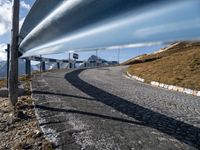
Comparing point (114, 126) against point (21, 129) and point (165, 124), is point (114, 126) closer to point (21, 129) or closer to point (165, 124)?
point (165, 124)

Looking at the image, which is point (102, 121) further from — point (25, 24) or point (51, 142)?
point (25, 24)

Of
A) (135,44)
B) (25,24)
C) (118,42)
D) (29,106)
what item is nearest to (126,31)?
(118,42)

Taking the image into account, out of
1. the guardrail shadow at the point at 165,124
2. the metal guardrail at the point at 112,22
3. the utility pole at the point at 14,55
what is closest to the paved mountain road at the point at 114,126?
the guardrail shadow at the point at 165,124

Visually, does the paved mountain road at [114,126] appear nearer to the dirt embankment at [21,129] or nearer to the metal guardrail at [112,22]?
the dirt embankment at [21,129]

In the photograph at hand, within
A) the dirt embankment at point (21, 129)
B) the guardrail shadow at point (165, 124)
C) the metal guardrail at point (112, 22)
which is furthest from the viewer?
the guardrail shadow at point (165, 124)

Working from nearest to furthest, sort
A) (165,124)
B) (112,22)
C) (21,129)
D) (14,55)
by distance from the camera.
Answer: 1. (112,22)
2. (21,129)
3. (165,124)
4. (14,55)

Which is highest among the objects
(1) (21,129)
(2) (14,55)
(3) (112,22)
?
(3) (112,22)

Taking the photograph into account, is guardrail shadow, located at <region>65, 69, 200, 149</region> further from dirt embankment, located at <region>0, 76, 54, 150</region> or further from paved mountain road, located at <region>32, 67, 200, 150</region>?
dirt embankment, located at <region>0, 76, 54, 150</region>

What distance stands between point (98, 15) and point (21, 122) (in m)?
4.15

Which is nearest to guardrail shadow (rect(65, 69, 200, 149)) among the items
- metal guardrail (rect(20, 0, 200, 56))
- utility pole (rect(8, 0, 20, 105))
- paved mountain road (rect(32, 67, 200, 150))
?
paved mountain road (rect(32, 67, 200, 150))

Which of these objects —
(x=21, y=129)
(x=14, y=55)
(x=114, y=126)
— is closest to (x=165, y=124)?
(x=114, y=126)

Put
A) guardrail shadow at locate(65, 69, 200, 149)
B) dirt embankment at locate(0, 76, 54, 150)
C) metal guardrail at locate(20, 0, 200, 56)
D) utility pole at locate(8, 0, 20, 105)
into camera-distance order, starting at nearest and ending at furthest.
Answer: metal guardrail at locate(20, 0, 200, 56), dirt embankment at locate(0, 76, 54, 150), guardrail shadow at locate(65, 69, 200, 149), utility pole at locate(8, 0, 20, 105)

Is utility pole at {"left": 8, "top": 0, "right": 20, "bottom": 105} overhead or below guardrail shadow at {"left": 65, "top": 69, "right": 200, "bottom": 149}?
overhead

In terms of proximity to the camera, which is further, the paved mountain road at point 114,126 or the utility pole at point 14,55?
the utility pole at point 14,55
